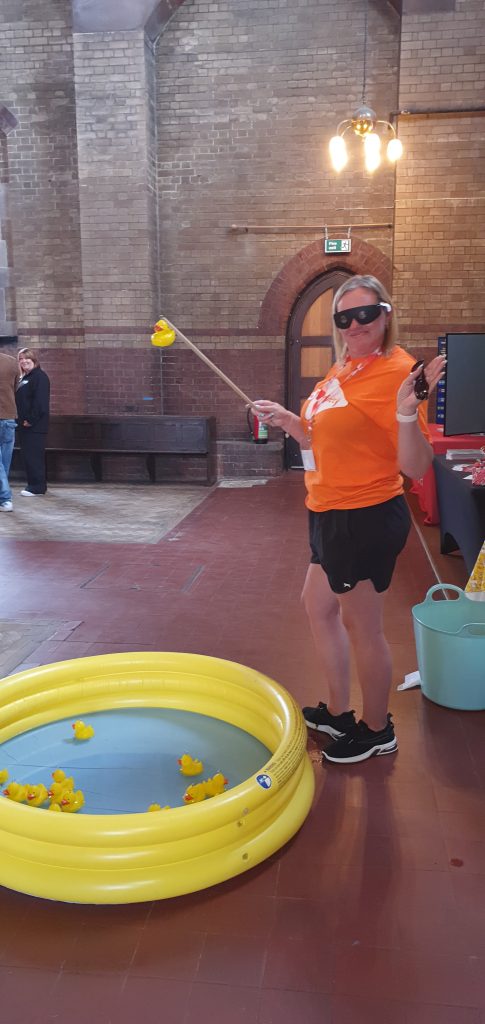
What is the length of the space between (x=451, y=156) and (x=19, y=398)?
6.11 m

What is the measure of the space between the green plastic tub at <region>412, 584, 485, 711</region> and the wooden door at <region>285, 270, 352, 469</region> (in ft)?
23.0

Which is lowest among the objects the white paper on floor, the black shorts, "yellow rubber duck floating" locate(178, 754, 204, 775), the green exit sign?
the white paper on floor

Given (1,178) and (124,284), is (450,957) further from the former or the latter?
(1,178)

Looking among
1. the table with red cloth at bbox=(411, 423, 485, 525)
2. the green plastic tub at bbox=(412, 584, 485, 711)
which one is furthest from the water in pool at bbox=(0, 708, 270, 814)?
the table with red cloth at bbox=(411, 423, 485, 525)

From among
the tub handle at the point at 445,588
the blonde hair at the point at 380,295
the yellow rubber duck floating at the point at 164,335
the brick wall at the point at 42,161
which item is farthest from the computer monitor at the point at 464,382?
the brick wall at the point at 42,161

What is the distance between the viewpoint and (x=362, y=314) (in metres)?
2.50

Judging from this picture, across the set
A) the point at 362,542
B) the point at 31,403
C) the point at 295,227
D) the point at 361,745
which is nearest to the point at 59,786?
the point at 361,745

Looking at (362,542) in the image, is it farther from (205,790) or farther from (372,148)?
(372,148)

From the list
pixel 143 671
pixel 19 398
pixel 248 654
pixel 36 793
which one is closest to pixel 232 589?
pixel 248 654

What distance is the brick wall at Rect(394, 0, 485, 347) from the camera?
9.28 m

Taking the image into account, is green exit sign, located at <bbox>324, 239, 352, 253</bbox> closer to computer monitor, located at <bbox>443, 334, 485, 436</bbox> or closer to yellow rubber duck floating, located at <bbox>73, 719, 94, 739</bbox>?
computer monitor, located at <bbox>443, 334, 485, 436</bbox>

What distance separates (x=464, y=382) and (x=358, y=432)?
3.88 m

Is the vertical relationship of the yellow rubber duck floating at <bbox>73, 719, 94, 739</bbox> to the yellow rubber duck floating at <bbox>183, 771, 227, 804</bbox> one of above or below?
below

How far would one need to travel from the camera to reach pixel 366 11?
31.7ft
